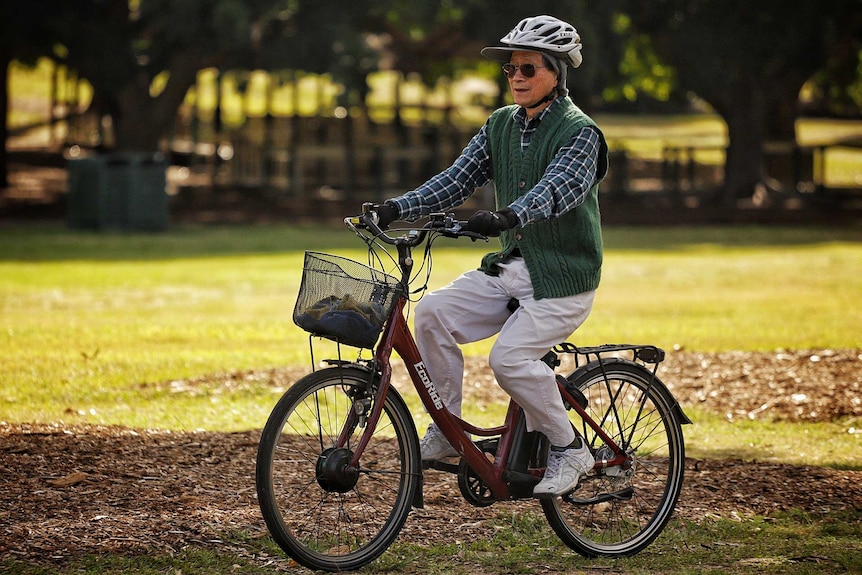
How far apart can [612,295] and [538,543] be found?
31.3ft

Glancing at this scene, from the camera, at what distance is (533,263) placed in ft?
16.3

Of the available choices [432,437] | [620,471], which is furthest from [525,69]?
[620,471]

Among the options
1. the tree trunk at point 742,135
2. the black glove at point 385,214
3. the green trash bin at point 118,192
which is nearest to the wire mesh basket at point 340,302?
the black glove at point 385,214

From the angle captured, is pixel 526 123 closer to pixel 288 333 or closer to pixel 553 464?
pixel 553 464

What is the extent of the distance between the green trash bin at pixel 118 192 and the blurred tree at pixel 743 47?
953cm

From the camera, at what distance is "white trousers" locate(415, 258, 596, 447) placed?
486cm

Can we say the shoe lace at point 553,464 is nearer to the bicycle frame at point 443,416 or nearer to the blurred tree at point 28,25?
the bicycle frame at point 443,416

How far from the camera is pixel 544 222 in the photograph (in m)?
5.00

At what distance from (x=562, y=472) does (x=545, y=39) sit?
5.26 ft

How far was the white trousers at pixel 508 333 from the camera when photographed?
486cm

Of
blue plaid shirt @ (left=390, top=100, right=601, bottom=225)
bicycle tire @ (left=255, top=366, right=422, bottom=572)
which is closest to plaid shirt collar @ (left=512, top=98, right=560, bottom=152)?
blue plaid shirt @ (left=390, top=100, right=601, bottom=225)

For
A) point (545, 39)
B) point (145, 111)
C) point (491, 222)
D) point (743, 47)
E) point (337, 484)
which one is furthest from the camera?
point (145, 111)

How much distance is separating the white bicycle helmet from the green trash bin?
16824mm

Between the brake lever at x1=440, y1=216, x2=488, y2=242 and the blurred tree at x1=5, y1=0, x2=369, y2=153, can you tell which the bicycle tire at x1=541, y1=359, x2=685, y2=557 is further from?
the blurred tree at x1=5, y1=0, x2=369, y2=153
